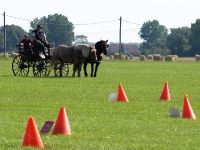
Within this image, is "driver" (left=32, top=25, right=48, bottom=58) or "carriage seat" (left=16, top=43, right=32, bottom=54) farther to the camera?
"carriage seat" (left=16, top=43, right=32, bottom=54)

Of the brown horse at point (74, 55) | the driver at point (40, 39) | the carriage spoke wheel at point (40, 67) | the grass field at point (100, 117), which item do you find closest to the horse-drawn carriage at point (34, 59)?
the carriage spoke wheel at point (40, 67)

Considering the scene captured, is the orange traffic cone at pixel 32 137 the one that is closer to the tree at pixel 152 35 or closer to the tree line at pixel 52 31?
the tree line at pixel 52 31

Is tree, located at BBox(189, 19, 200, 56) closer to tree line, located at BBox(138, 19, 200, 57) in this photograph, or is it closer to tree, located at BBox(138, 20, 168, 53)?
tree line, located at BBox(138, 19, 200, 57)

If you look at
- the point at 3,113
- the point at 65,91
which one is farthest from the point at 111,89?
the point at 3,113

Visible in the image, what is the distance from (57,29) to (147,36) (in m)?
35.1

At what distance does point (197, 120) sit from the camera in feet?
45.6

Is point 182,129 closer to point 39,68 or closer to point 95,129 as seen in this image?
point 95,129

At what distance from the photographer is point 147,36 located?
165 meters

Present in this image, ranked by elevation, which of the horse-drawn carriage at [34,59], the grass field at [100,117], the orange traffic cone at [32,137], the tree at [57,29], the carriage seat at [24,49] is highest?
the tree at [57,29]

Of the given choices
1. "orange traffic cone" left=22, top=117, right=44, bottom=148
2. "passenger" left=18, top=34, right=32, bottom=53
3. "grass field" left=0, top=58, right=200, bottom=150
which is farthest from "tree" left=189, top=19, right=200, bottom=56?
"orange traffic cone" left=22, top=117, right=44, bottom=148

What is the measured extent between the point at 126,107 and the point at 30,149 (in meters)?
6.37

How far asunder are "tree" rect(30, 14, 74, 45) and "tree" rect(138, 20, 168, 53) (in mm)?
25045

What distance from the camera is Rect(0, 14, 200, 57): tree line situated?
121625 millimetres

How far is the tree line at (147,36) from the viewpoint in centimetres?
12162
